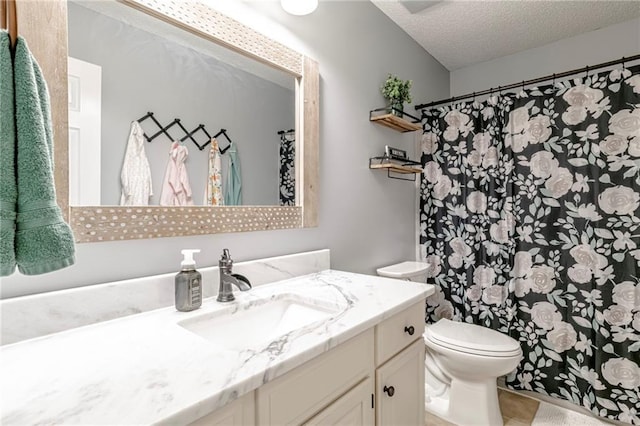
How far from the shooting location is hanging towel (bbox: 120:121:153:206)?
0.98 meters

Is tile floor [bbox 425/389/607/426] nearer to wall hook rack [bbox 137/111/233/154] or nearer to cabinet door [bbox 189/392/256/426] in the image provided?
cabinet door [bbox 189/392/256/426]

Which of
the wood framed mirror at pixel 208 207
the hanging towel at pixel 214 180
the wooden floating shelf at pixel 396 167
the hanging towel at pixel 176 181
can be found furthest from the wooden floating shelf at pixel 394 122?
the hanging towel at pixel 176 181

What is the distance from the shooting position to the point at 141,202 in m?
1.00

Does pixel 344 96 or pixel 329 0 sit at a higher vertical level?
pixel 329 0

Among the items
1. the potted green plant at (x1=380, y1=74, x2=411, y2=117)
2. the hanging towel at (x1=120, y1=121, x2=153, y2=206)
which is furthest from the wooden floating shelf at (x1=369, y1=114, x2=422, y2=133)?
the hanging towel at (x1=120, y1=121, x2=153, y2=206)

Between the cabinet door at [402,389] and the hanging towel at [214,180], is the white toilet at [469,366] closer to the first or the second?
the cabinet door at [402,389]

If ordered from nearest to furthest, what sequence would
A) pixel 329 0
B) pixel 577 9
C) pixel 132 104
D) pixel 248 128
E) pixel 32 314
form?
pixel 32 314 → pixel 132 104 → pixel 248 128 → pixel 329 0 → pixel 577 9

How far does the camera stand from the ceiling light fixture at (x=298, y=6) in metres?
1.39

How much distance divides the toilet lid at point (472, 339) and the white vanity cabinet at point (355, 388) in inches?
21.4

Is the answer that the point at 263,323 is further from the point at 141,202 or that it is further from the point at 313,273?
the point at 141,202

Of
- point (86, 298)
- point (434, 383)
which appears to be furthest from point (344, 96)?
point (434, 383)

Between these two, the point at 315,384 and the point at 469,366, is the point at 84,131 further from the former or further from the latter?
the point at 469,366

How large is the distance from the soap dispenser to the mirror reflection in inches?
8.6

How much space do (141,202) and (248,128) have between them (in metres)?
0.51
